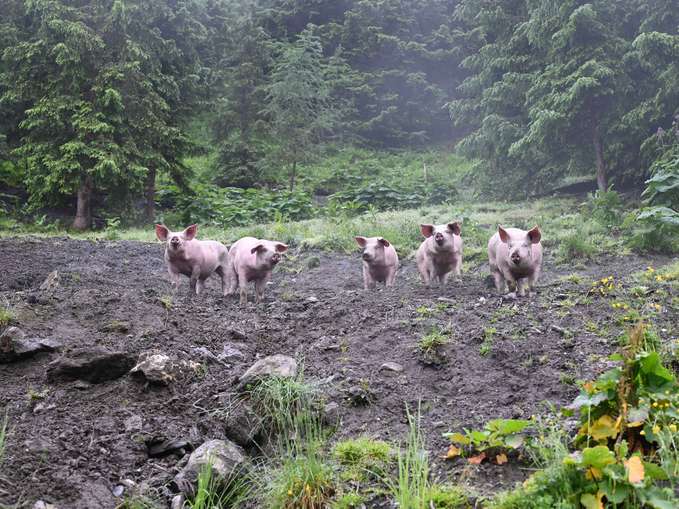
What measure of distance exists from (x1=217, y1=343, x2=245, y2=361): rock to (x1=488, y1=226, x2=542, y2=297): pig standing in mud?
3.04 meters

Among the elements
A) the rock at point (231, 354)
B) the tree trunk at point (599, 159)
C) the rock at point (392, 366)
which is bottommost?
the rock at point (231, 354)

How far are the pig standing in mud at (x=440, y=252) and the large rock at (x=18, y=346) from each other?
15.1 ft

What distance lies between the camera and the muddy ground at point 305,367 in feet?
11.5

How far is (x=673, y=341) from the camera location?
168 inches

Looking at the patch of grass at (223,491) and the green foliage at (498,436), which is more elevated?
the green foliage at (498,436)

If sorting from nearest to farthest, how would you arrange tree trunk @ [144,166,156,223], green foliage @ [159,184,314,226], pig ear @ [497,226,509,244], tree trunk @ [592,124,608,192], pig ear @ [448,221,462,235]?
pig ear @ [497,226,509,244], pig ear @ [448,221,462,235], tree trunk @ [592,124,608,192], green foliage @ [159,184,314,226], tree trunk @ [144,166,156,223]

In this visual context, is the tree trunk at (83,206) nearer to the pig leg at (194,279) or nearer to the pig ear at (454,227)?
the pig leg at (194,279)

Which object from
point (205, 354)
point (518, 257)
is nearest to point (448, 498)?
point (205, 354)

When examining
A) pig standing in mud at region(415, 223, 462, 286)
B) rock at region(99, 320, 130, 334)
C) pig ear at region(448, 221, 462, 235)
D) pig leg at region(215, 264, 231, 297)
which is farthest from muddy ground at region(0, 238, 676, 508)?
pig leg at region(215, 264, 231, 297)

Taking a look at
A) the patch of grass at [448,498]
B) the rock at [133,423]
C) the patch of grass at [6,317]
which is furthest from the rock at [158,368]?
the patch of grass at [448,498]

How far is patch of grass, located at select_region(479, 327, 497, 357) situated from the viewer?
4.64 meters

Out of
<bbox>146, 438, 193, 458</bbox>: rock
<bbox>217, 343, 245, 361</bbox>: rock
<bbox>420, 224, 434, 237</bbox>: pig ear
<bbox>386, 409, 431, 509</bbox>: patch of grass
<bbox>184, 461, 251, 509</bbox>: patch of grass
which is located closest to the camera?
<bbox>386, 409, 431, 509</bbox>: patch of grass

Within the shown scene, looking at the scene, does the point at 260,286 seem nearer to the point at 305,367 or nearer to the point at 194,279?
the point at 194,279

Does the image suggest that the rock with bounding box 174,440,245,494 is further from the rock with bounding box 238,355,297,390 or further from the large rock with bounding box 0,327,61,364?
the large rock with bounding box 0,327,61,364
